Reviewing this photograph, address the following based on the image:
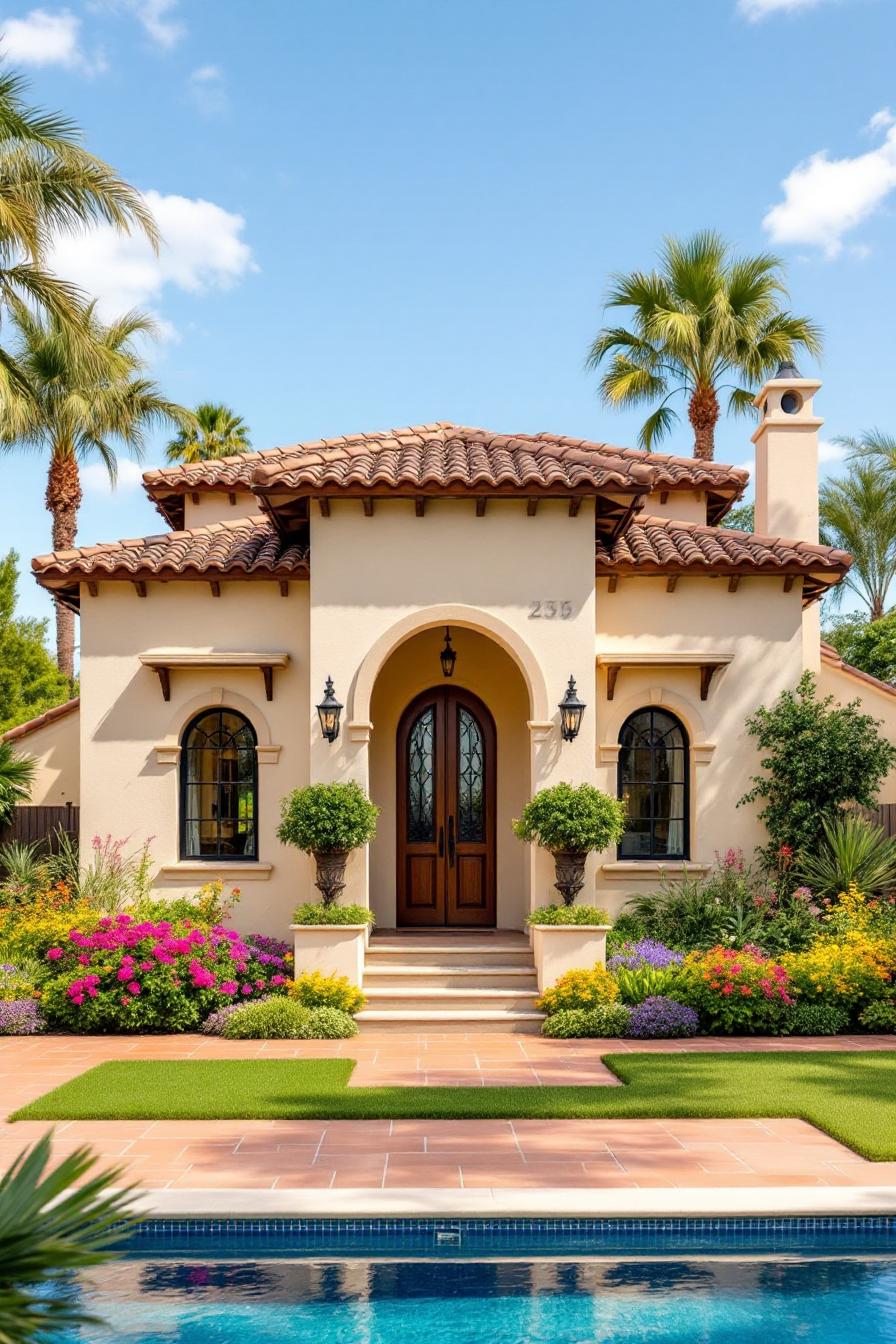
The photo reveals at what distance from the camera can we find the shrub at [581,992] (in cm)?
1177

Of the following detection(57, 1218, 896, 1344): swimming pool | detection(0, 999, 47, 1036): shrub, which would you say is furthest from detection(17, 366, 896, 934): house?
detection(57, 1218, 896, 1344): swimming pool

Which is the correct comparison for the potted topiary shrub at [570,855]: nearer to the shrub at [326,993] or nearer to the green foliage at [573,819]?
the green foliage at [573,819]

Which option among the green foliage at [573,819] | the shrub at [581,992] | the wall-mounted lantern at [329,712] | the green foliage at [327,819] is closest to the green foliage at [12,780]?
the green foliage at [327,819]

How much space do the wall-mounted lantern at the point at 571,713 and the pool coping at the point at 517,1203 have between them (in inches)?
249

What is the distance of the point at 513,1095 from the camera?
911 centimetres

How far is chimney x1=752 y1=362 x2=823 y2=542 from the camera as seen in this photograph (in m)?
16.5

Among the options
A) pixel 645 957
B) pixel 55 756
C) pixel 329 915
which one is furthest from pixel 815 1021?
pixel 55 756

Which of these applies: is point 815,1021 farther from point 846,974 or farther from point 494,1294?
point 494,1294

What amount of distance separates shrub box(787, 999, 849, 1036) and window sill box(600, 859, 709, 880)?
238 cm

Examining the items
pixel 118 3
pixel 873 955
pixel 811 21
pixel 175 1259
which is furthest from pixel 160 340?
pixel 175 1259

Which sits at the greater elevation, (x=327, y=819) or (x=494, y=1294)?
(x=327, y=819)

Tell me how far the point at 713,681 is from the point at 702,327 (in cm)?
1088

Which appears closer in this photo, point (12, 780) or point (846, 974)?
point (846, 974)

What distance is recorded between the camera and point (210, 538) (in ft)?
49.3
